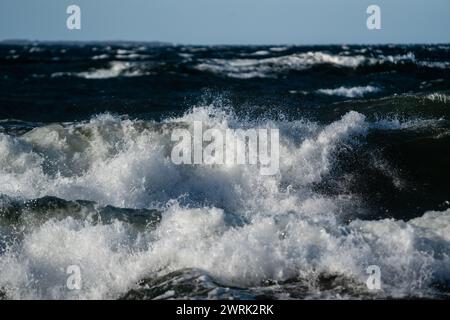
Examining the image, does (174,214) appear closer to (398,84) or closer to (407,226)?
(407,226)

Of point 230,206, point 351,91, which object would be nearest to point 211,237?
point 230,206

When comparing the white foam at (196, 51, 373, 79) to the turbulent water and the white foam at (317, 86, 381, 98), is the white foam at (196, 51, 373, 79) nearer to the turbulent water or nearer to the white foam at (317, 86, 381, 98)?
the white foam at (317, 86, 381, 98)

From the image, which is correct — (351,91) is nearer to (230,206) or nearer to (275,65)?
(275,65)

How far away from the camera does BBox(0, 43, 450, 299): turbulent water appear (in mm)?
6492

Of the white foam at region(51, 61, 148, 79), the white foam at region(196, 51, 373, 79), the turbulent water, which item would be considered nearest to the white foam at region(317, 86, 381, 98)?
the turbulent water

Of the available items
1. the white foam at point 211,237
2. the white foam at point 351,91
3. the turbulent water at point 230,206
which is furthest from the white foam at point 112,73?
the white foam at point 211,237

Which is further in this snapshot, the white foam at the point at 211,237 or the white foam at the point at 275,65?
the white foam at the point at 275,65

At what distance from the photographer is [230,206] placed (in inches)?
396

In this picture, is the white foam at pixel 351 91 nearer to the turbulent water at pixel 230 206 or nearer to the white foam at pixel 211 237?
the turbulent water at pixel 230 206

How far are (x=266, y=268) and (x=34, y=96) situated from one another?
1930cm

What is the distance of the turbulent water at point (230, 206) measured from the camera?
6.49m
